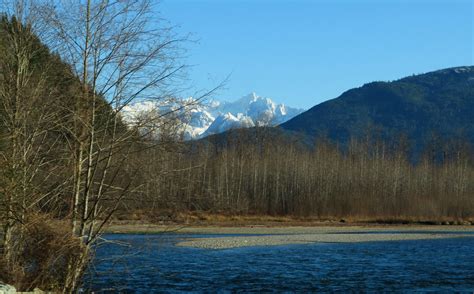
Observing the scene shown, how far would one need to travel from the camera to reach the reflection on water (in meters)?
25.5

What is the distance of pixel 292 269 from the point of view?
31.4 m

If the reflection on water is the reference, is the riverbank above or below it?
above

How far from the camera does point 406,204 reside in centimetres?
8312

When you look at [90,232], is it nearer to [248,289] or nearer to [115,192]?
[115,192]

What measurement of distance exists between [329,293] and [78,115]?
15.1 metres

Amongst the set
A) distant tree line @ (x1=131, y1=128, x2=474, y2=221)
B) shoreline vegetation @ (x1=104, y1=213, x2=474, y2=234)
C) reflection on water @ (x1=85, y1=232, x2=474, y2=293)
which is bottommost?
reflection on water @ (x1=85, y1=232, x2=474, y2=293)

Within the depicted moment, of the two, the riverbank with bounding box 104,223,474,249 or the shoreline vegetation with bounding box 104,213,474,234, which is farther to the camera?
the shoreline vegetation with bounding box 104,213,474,234

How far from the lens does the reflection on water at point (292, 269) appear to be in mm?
25531

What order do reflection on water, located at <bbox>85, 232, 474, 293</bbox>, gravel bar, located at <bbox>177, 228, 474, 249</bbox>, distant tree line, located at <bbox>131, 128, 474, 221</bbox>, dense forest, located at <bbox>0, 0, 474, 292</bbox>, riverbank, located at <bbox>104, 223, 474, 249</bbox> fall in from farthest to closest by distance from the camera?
1. distant tree line, located at <bbox>131, 128, 474, 221</bbox>
2. riverbank, located at <bbox>104, 223, 474, 249</bbox>
3. gravel bar, located at <bbox>177, 228, 474, 249</bbox>
4. reflection on water, located at <bbox>85, 232, 474, 293</bbox>
5. dense forest, located at <bbox>0, 0, 474, 292</bbox>

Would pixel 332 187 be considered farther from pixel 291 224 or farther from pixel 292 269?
pixel 292 269

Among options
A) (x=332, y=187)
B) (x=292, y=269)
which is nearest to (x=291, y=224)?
(x=332, y=187)

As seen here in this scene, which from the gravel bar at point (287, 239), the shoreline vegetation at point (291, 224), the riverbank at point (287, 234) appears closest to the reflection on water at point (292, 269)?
the gravel bar at point (287, 239)

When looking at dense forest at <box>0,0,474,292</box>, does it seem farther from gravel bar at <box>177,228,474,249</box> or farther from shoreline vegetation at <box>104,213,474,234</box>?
shoreline vegetation at <box>104,213,474,234</box>

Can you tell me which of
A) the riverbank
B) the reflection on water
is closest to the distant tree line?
the riverbank
